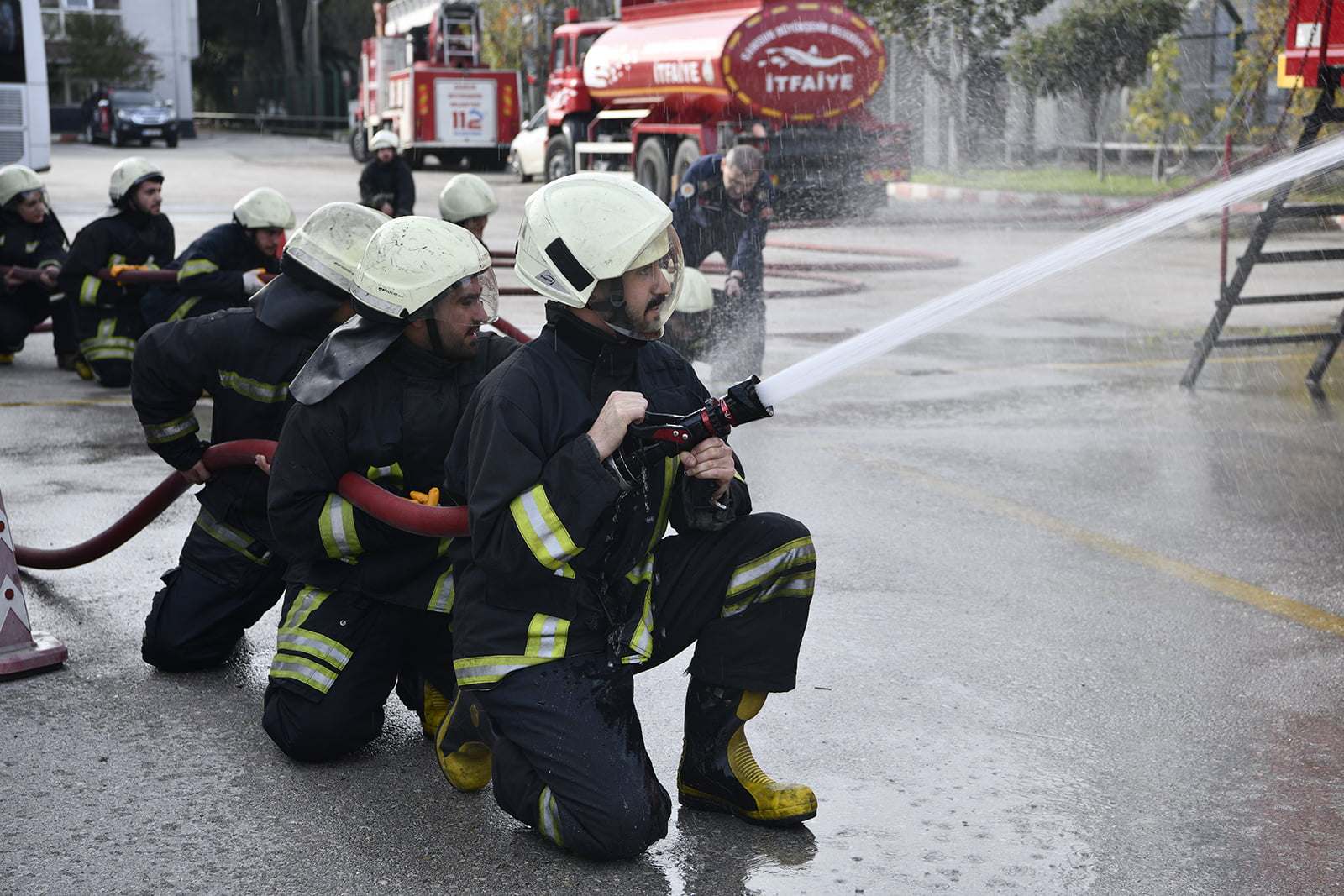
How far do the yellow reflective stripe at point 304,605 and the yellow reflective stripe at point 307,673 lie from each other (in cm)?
9

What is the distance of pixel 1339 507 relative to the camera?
584 centimetres

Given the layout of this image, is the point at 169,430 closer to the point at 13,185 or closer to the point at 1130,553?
the point at 1130,553

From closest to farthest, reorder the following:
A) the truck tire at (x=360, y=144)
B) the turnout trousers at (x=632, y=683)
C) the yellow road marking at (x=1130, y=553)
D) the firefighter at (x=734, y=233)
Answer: the turnout trousers at (x=632, y=683) → the yellow road marking at (x=1130, y=553) → the firefighter at (x=734, y=233) → the truck tire at (x=360, y=144)

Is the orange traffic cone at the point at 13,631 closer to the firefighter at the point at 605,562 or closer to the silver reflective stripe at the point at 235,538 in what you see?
the silver reflective stripe at the point at 235,538

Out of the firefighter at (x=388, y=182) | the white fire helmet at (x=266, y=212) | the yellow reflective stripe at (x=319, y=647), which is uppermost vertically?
the firefighter at (x=388, y=182)

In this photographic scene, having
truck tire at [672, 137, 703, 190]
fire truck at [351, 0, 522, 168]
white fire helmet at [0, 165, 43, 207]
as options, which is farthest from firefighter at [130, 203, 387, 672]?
fire truck at [351, 0, 522, 168]

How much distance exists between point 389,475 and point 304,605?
392 mm

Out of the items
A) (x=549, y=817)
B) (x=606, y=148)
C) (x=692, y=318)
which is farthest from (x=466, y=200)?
(x=606, y=148)

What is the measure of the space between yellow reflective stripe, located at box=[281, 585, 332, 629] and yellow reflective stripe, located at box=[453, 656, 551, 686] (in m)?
0.67

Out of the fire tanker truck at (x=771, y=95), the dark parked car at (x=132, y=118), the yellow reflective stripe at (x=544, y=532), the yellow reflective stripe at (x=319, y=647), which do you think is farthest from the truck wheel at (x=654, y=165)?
the dark parked car at (x=132, y=118)

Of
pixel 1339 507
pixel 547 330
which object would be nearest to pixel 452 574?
pixel 547 330

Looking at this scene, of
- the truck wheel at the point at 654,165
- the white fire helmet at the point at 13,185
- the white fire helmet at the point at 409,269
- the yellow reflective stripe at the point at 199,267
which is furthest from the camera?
the truck wheel at the point at 654,165

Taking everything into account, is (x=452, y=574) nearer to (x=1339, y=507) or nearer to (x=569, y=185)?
(x=569, y=185)

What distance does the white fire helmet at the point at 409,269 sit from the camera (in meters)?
3.35
